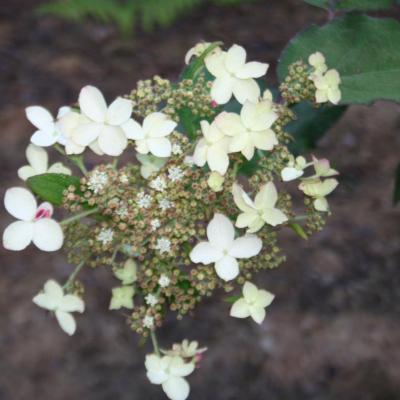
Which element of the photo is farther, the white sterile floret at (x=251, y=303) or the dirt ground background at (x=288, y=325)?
the dirt ground background at (x=288, y=325)

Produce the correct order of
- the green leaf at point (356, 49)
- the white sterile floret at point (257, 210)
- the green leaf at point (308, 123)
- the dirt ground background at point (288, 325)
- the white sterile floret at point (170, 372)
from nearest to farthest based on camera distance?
the white sterile floret at point (257, 210), the white sterile floret at point (170, 372), the green leaf at point (356, 49), the green leaf at point (308, 123), the dirt ground background at point (288, 325)

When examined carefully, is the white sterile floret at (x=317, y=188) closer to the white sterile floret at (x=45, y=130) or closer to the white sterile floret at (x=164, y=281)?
the white sterile floret at (x=164, y=281)

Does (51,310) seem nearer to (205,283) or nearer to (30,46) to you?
(205,283)

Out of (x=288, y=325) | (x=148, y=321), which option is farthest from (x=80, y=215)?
(x=288, y=325)

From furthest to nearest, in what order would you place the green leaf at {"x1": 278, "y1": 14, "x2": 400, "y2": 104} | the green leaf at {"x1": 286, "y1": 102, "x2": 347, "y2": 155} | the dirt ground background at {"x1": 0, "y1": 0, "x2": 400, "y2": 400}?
the dirt ground background at {"x1": 0, "y1": 0, "x2": 400, "y2": 400} → the green leaf at {"x1": 286, "y1": 102, "x2": 347, "y2": 155} → the green leaf at {"x1": 278, "y1": 14, "x2": 400, "y2": 104}

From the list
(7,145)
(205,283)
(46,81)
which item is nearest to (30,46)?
(46,81)

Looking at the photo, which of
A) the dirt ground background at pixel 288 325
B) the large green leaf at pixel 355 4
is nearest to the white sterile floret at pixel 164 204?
the large green leaf at pixel 355 4

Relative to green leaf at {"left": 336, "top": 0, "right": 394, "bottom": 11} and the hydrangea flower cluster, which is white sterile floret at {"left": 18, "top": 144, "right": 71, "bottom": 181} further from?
green leaf at {"left": 336, "top": 0, "right": 394, "bottom": 11}

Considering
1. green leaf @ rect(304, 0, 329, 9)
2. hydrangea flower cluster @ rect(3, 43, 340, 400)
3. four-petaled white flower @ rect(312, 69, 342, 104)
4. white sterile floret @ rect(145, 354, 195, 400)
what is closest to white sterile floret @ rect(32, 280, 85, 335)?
hydrangea flower cluster @ rect(3, 43, 340, 400)
